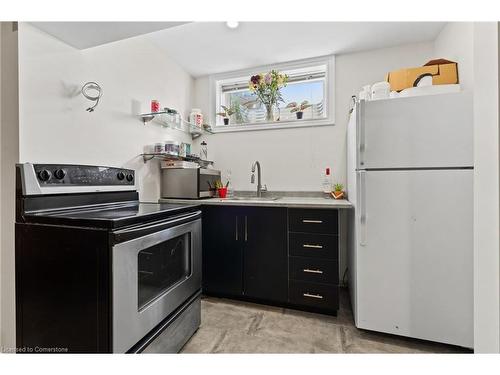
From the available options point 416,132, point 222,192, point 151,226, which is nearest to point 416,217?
point 416,132

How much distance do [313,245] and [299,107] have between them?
157 centimetres

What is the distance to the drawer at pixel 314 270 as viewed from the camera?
5.87 feet

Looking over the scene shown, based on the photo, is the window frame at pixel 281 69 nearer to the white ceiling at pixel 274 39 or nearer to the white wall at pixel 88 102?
the white ceiling at pixel 274 39

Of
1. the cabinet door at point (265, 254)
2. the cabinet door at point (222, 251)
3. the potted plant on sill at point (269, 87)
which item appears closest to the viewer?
the cabinet door at point (265, 254)

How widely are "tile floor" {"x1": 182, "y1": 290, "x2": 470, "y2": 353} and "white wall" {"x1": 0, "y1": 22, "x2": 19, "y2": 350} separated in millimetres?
942

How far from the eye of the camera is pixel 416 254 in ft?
4.84

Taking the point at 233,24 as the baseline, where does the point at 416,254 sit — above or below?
below

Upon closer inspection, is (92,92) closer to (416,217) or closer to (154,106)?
(154,106)

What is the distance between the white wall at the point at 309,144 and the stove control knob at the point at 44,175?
1.78 m

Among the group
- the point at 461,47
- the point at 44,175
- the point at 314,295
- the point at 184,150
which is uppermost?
the point at 461,47

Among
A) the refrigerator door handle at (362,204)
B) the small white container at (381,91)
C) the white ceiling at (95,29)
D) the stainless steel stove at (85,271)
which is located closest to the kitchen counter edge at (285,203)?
the refrigerator door handle at (362,204)

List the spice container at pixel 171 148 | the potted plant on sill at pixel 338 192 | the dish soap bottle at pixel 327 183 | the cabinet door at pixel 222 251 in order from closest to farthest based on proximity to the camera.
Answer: the cabinet door at pixel 222 251
the spice container at pixel 171 148
the potted plant on sill at pixel 338 192
the dish soap bottle at pixel 327 183

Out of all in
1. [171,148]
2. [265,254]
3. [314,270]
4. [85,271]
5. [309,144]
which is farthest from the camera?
[309,144]
